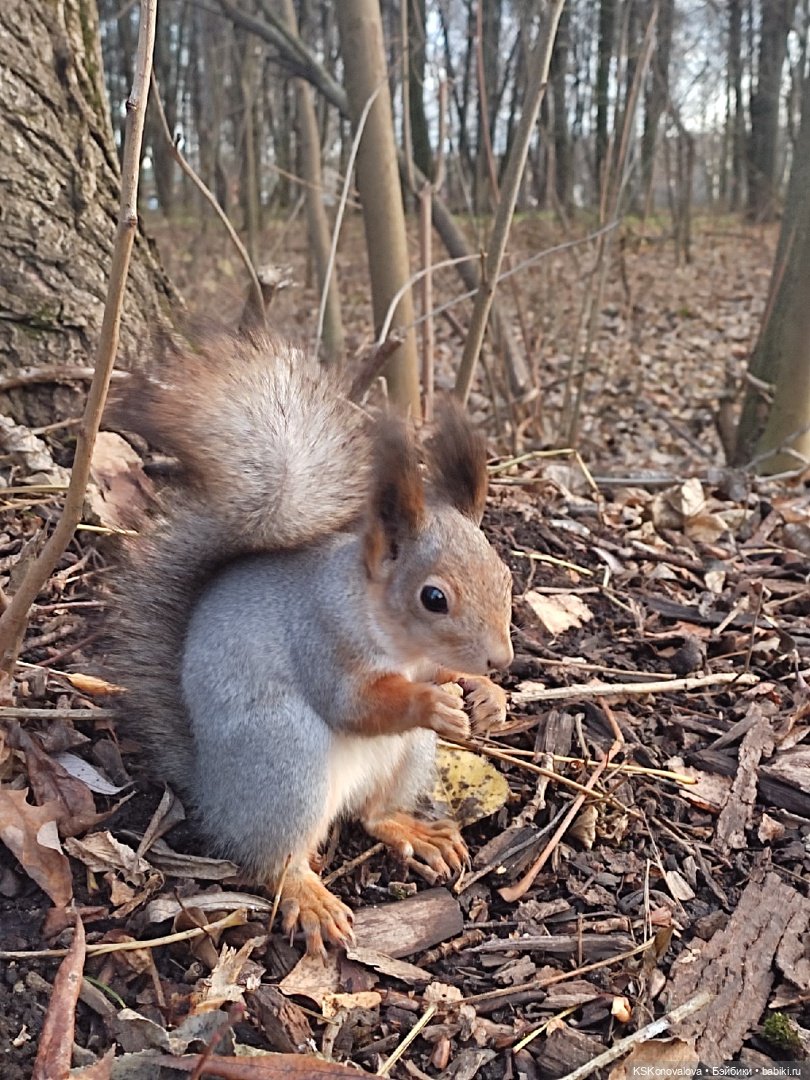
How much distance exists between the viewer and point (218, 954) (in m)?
1.58

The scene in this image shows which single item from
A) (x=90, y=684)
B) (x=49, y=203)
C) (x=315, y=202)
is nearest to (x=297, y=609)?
(x=90, y=684)

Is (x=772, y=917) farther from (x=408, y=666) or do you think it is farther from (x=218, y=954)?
(x=218, y=954)

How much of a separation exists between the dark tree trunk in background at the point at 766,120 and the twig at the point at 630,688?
12.5 metres

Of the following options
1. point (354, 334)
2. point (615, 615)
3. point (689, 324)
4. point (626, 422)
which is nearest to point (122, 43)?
point (354, 334)

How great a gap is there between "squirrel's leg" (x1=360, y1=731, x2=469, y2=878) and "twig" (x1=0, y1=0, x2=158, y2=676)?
73 cm

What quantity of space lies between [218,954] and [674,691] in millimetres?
1130

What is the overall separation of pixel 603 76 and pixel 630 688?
9.53 metres

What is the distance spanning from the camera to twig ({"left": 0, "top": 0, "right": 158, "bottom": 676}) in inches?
45.0

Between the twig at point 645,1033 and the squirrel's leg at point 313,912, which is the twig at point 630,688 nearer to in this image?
the squirrel's leg at point 313,912

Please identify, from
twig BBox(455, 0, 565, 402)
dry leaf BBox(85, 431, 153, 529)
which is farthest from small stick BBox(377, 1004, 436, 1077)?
twig BBox(455, 0, 565, 402)

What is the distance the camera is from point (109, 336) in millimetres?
1254

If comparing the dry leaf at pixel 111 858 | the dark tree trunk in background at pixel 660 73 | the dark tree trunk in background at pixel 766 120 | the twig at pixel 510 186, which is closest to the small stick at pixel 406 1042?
the dry leaf at pixel 111 858

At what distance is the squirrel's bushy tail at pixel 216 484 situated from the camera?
68.6 inches

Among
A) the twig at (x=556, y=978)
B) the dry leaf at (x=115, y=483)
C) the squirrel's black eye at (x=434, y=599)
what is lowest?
the twig at (x=556, y=978)
